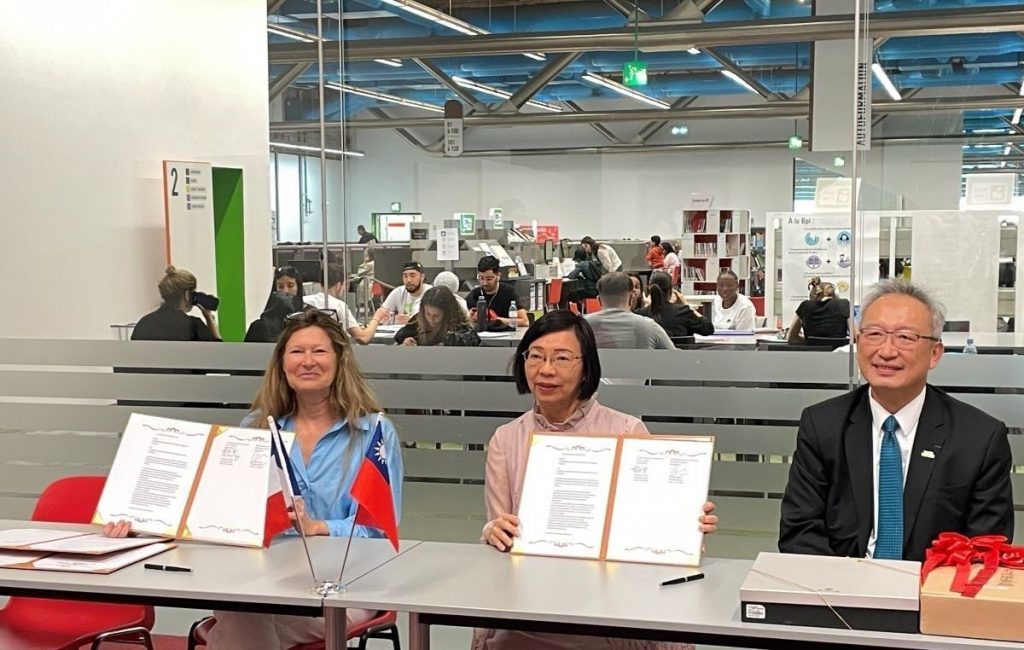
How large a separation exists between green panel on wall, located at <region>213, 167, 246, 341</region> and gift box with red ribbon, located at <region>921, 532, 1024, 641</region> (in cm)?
381

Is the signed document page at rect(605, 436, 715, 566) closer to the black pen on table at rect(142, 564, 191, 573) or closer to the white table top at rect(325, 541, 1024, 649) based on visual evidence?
the white table top at rect(325, 541, 1024, 649)

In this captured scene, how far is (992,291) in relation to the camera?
183 inches

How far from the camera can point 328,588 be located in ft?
8.84

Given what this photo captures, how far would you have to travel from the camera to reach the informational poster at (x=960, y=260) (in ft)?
15.2

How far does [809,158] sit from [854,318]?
27.7 inches

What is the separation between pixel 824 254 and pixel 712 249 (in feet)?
1.88

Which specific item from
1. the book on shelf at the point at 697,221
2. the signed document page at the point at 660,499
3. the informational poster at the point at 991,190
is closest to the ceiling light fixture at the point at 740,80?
the book on shelf at the point at 697,221

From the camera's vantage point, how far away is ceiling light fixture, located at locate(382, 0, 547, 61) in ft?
17.4

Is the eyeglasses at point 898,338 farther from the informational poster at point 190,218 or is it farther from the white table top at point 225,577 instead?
the informational poster at point 190,218

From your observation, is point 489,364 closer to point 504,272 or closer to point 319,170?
point 504,272

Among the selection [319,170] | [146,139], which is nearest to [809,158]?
[319,170]

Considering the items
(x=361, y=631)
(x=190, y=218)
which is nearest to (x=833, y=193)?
(x=361, y=631)

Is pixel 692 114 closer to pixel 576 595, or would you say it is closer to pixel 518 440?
pixel 518 440

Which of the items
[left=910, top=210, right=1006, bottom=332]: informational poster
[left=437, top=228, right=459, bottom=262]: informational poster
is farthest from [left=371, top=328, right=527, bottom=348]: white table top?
[left=910, top=210, right=1006, bottom=332]: informational poster
